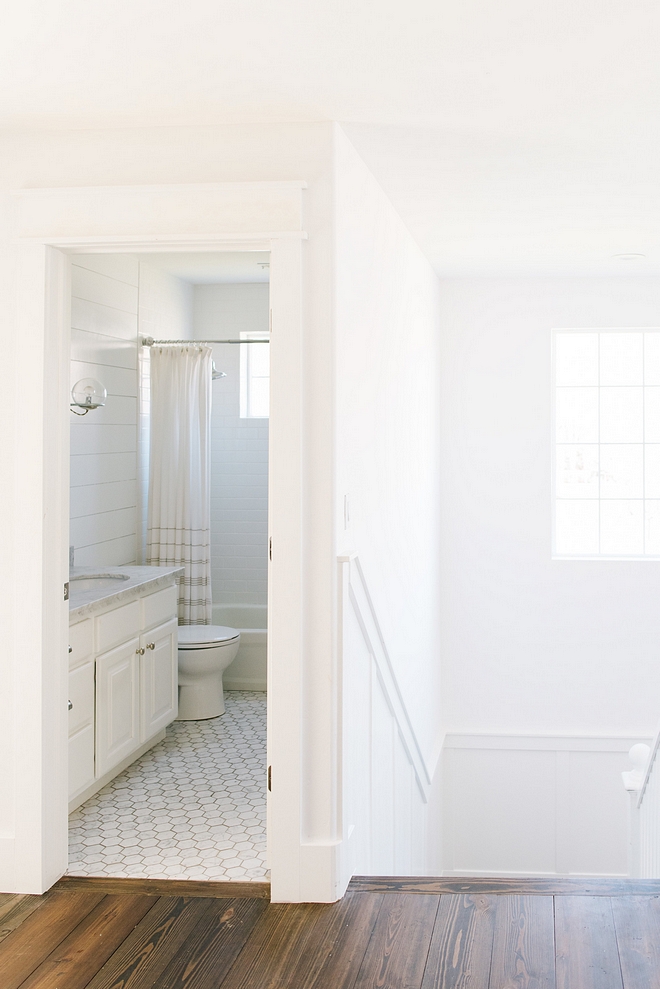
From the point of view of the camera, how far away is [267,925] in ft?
8.80

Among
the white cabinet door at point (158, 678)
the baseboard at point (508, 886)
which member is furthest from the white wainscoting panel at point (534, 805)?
the baseboard at point (508, 886)

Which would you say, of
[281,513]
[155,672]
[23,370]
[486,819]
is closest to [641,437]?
[486,819]

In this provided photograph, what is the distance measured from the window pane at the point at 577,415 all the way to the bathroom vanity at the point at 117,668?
9.43 ft

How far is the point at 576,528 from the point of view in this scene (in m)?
6.10

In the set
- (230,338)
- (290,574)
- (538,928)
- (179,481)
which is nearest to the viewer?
(538,928)

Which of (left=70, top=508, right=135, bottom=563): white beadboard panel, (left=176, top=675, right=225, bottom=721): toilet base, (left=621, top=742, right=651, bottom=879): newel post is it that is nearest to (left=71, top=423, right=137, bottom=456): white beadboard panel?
(left=70, top=508, right=135, bottom=563): white beadboard panel

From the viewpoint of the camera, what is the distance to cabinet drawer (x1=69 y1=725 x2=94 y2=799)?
11.6 ft

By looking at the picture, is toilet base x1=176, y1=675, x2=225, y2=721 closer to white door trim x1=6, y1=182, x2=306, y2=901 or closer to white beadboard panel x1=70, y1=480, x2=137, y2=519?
white beadboard panel x1=70, y1=480, x2=137, y2=519

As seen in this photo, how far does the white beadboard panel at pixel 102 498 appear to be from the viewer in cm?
455

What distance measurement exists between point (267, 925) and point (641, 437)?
4360 mm

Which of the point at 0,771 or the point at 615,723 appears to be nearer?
the point at 0,771

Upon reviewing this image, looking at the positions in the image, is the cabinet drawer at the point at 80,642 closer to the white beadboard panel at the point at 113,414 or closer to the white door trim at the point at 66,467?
the white door trim at the point at 66,467

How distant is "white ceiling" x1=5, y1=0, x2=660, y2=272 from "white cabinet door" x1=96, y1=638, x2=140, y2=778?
2.14 m

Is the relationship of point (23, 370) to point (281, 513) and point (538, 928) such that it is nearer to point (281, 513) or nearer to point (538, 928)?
point (281, 513)
